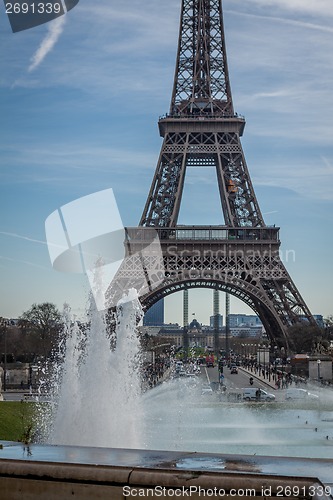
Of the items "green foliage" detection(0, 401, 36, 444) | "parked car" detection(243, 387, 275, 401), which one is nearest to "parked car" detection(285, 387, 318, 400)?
"parked car" detection(243, 387, 275, 401)

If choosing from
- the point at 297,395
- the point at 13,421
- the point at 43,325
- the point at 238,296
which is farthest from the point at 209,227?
the point at 13,421

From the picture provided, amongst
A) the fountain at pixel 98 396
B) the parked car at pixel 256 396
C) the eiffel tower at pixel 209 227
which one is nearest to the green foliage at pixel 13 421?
the fountain at pixel 98 396

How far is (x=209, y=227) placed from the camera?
74875 millimetres

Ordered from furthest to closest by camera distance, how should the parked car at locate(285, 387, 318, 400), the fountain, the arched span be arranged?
the arched span < the parked car at locate(285, 387, 318, 400) < the fountain

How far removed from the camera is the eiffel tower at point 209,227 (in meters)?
71.9

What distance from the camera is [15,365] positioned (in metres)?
66.9

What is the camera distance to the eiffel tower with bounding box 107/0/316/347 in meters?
71.9

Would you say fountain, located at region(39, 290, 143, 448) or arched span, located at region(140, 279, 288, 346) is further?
arched span, located at region(140, 279, 288, 346)

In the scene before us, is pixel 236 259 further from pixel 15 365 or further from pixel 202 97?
pixel 15 365

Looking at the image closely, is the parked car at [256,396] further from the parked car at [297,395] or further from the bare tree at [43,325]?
the bare tree at [43,325]

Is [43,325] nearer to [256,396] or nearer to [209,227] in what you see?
[209,227]

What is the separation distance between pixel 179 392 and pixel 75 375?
27227 millimetres

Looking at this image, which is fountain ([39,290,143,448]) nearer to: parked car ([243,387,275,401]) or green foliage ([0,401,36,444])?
green foliage ([0,401,36,444])

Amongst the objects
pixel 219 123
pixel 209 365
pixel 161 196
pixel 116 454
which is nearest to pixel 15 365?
pixel 161 196
